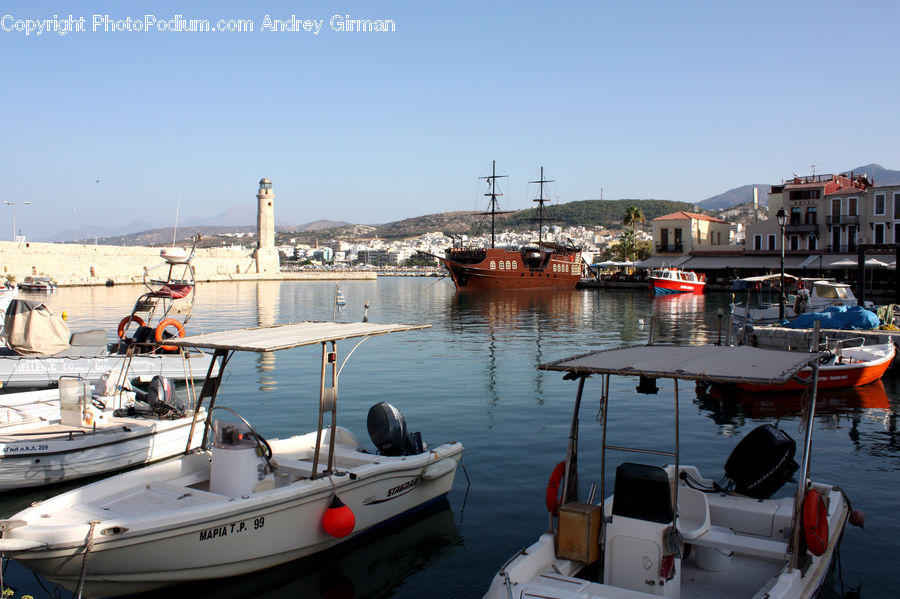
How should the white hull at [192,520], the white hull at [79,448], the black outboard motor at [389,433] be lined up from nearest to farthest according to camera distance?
the white hull at [192,520]
the black outboard motor at [389,433]
the white hull at [79,448]

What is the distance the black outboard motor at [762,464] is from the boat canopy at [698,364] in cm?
145

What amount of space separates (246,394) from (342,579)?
10510mm

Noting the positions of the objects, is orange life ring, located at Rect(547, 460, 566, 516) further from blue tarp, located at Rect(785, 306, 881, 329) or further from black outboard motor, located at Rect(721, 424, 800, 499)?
blue tarp, located at Rect(785, 306, 881, 329)

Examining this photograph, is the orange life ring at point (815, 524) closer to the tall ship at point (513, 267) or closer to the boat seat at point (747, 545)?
the boat seat at point (747, 545)

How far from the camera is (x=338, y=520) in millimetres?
7559

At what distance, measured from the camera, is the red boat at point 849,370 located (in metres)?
16.9

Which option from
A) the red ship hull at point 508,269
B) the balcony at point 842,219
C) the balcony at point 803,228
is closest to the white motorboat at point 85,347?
the red ship hull at point 508,269

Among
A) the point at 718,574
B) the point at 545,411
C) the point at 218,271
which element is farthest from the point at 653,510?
the point at 218,271

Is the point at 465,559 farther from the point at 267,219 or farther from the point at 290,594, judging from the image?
the point at 267,219

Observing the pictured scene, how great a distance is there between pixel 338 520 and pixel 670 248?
77.9 metres

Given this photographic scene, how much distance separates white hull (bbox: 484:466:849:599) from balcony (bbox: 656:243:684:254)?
7538 centimetres

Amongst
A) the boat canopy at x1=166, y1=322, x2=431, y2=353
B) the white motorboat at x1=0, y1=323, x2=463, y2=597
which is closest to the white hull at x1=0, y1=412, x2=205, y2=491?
the white motorboat at x1=0, y1=323, x2=463, y2=597

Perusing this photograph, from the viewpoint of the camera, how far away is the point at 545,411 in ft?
50.1

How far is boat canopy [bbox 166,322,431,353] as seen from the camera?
768 cm
